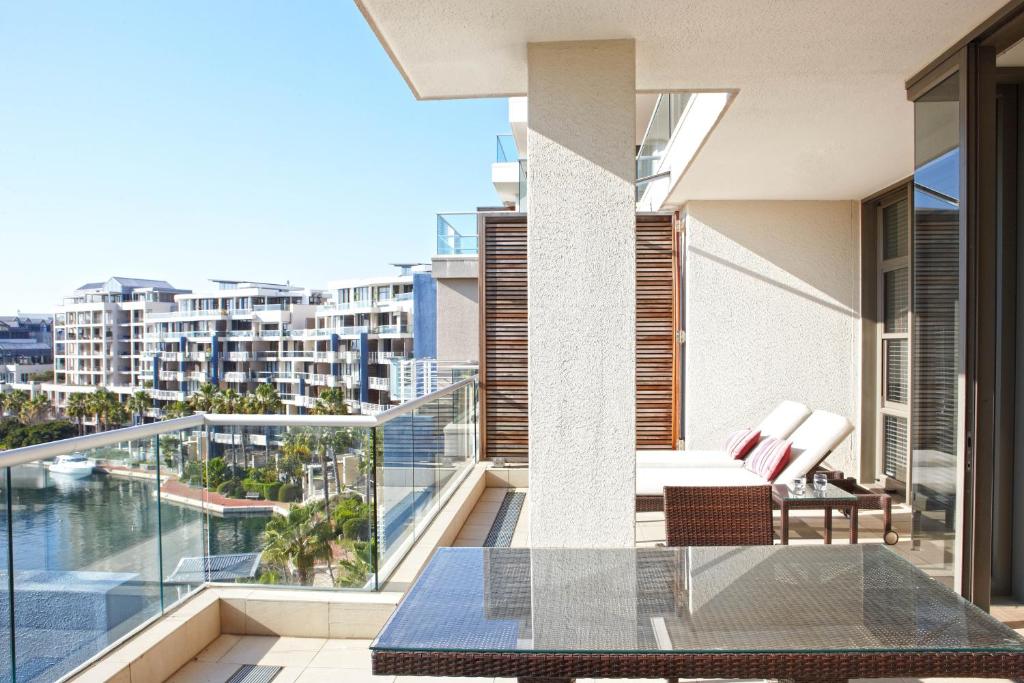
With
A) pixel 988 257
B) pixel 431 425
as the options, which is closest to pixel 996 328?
pixel 988 257

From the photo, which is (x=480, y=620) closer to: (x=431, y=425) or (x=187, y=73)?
(x=431, y=425)

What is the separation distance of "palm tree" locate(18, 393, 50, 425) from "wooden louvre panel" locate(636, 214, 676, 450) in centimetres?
5500

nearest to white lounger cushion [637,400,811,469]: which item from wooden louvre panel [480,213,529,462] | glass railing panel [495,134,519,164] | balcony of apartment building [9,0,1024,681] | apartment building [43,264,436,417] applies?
balcony of apartment building [9,0,1024,681]

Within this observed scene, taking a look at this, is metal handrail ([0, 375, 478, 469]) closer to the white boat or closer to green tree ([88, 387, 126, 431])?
the white boat

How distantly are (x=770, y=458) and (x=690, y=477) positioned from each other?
1.94ft

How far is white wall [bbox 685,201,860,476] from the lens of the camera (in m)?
6.70

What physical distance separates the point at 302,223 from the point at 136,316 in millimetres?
19942

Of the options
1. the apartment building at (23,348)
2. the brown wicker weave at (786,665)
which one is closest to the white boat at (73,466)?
the brown wicker weave at (786,665)

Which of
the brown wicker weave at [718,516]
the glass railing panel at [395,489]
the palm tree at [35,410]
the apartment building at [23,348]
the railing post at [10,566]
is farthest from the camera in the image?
the palm tree at [35,410]

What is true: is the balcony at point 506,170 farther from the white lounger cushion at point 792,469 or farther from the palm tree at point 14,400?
the palm tree at point 14,400

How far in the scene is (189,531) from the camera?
352 cm

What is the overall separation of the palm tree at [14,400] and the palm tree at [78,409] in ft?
15.9

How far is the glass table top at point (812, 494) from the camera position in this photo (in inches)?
170

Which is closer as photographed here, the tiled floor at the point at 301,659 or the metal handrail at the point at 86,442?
the metal handrail at the point at 86,442
